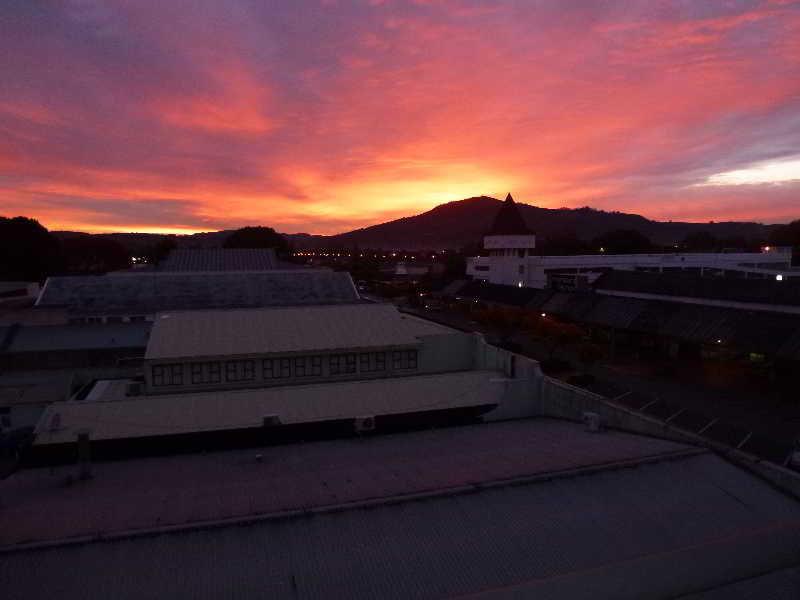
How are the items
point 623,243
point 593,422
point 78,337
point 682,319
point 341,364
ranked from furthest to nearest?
point 623,243 → point 682,319 → point 78,337 → point 341,364 → point 593,422

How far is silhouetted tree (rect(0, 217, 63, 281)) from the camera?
249 feet

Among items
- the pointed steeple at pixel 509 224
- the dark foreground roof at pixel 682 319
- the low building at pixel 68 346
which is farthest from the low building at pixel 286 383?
the pointed steeple at pixel 509 224

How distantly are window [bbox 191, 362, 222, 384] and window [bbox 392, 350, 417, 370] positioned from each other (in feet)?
28.1

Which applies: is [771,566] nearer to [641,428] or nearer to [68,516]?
[641,428]

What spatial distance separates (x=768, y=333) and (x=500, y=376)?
19.1 m

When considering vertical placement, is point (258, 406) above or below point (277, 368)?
below

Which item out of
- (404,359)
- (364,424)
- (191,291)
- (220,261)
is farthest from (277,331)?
(220,261)

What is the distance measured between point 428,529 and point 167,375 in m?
15.4

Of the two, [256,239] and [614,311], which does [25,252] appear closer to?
[256,239]

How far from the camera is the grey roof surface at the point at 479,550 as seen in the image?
1165cm

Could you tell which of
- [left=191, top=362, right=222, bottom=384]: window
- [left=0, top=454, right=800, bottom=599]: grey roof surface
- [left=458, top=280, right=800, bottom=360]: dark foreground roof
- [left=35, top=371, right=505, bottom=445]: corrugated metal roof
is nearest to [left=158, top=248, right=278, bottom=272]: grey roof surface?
[left=458, top=280, right=800, bottom=360]: dark foreground roof

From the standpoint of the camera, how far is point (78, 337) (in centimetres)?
3067

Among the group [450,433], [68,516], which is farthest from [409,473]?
[68,516]

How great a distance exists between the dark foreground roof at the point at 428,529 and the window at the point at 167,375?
5.79 metres
